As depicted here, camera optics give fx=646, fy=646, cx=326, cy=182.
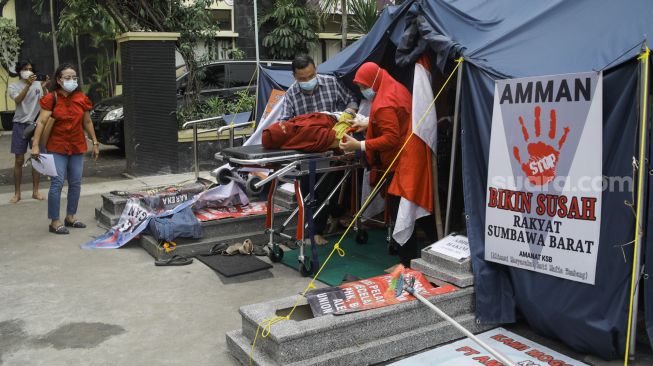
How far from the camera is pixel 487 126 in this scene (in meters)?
4.66

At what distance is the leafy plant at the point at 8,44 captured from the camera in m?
17.0

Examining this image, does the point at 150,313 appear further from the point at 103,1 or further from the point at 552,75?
the point at 103,1

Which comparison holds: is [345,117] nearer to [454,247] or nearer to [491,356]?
[454,247]

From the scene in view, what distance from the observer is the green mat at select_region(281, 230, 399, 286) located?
229 inches

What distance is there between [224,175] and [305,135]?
127cm

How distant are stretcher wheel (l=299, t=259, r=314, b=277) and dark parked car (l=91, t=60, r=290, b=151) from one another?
7141 millimetres

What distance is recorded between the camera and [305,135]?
5.67m

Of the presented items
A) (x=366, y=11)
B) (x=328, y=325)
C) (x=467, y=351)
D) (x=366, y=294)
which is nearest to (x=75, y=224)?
(x=366, y=294)

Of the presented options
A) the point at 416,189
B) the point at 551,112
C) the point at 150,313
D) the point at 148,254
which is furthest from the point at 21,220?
the point at 551,112

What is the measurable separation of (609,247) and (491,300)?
905mm

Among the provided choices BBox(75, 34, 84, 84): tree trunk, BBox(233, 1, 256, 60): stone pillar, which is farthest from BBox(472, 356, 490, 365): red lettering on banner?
BBox(75, 34, 84, 84): tree trunk

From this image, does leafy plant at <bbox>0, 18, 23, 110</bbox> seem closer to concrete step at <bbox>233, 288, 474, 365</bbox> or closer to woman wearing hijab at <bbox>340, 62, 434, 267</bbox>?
woman wearing hijab at <bbox>340, 62, 434, 267</bbox>

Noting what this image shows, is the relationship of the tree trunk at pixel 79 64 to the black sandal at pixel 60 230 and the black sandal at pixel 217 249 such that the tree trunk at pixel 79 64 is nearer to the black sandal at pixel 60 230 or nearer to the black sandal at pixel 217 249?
the black sandal at pixel 60 230

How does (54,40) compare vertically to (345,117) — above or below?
above
